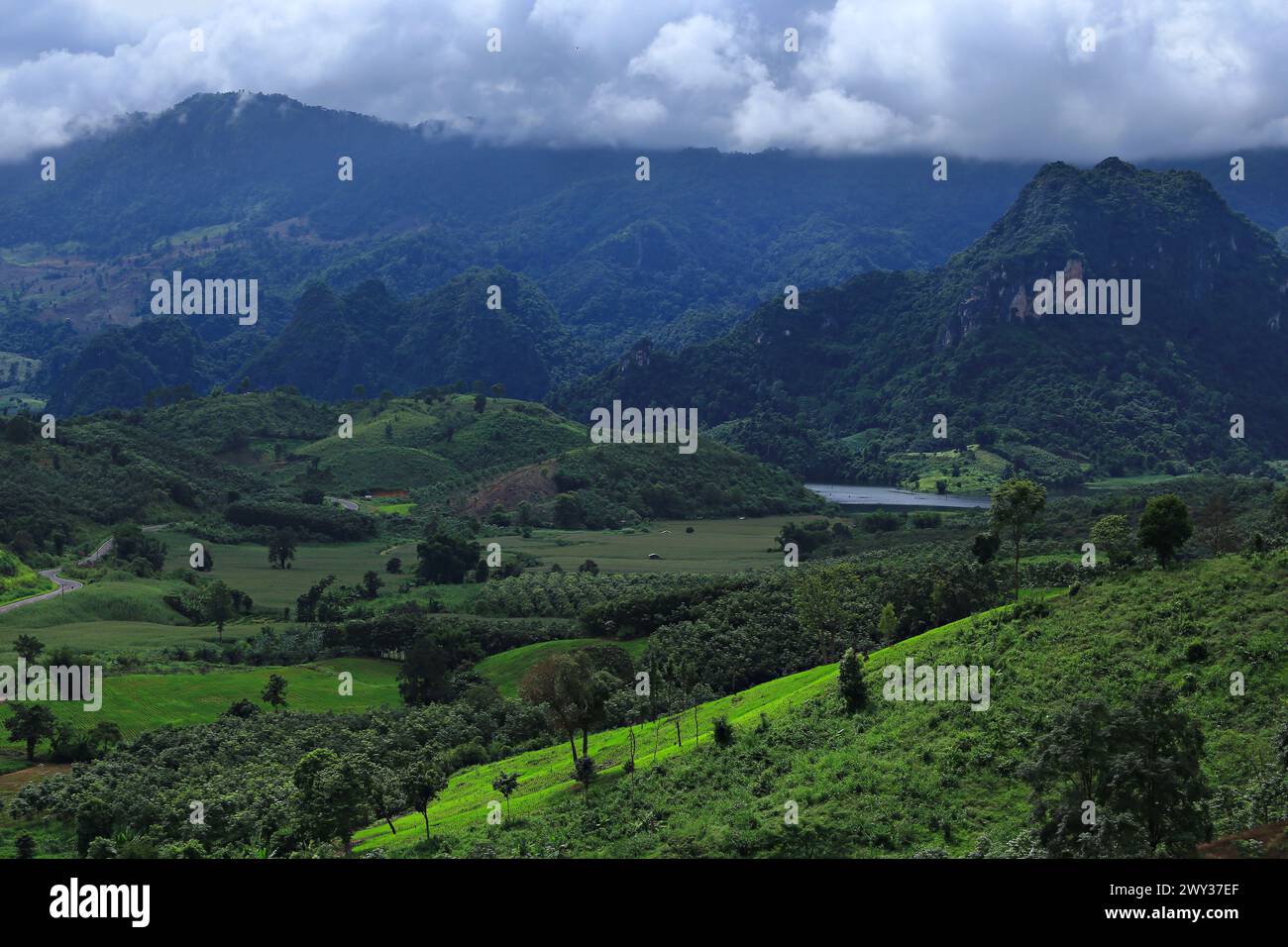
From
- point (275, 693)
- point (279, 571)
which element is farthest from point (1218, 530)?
point (279, 571)

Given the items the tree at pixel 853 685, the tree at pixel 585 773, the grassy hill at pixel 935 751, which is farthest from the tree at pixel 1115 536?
the tree at pixel 585 773

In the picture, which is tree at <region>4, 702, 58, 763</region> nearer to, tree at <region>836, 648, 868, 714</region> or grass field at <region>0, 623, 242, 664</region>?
grass field at <region>0, 623, 242, 664</region>

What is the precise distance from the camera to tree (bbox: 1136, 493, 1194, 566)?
197ft

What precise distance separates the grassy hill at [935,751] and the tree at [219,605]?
64.1m

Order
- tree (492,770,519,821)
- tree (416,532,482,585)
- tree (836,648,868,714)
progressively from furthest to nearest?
tree (416,532,482,585) → tree (492,770,519,821) → tree (836,648,868,714)

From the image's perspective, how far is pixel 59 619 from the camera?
380ft

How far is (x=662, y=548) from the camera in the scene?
170m

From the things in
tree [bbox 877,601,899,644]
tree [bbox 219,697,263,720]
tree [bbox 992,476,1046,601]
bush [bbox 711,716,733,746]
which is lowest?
tree [bbox 219,697,263,720]

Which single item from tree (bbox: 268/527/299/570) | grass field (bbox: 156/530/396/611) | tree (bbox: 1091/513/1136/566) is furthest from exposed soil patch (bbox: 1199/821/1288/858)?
tree (bbox: 268/527/299/570)

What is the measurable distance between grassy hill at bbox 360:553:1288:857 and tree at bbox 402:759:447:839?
3.84 feet

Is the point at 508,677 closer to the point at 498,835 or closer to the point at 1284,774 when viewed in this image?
the point at 498,835

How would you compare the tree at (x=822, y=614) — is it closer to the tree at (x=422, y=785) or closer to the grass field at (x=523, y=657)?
the grass field at (x=523, y=657)

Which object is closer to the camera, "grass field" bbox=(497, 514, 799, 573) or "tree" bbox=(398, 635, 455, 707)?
"tree" bbox=(398, 635, 455, 707)

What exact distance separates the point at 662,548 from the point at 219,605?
65.5 meters
